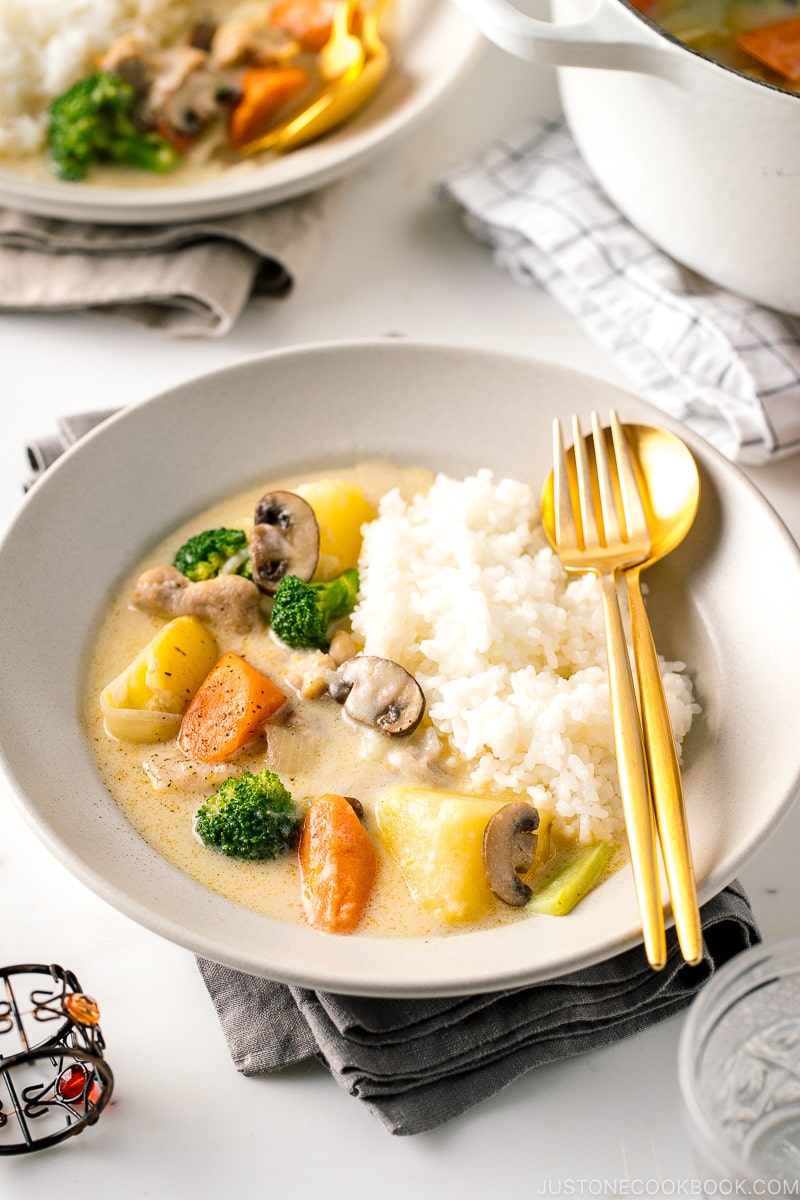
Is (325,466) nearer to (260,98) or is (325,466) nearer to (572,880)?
(572,880)

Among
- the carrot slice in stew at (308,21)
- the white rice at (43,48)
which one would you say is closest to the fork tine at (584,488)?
the carrot slice in stew at (308,21)

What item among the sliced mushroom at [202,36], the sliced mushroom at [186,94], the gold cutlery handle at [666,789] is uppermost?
Answer: the sliced mushroom at [202,36]

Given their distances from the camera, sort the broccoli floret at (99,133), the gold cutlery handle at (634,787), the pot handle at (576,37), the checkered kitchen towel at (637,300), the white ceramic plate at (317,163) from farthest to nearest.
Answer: the broccoli floret at (99,133) → the white ceramic plate at (317,163) → the checkered kitchen towel at (637,300) → the pot handle at (576,37) → the gold cutlery handle at (634,787)

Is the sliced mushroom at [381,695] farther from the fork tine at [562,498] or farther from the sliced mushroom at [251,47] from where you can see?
the sliced mushroom at [251,47]

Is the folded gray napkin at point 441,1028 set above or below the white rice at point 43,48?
below

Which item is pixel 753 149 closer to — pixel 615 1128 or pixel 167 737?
pixel 167 737

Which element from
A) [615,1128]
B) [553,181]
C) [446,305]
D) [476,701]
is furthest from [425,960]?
[553,181]
